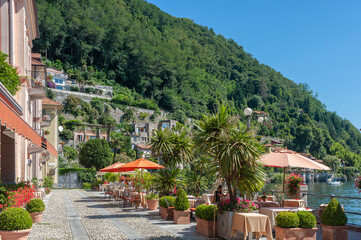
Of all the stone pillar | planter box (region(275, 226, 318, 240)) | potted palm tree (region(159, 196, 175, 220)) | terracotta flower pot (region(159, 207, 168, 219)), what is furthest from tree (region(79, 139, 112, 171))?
planter box (region(275, 226, 318, 240))

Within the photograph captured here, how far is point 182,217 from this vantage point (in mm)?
12383

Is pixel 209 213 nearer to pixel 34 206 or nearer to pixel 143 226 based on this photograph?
pixel 143 226

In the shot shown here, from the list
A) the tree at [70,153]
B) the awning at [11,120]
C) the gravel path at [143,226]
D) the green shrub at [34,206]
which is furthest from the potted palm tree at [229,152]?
the tree at [70,153]

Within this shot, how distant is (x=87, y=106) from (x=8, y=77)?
73.8 metres

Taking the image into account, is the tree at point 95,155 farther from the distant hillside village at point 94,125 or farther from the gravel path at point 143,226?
the gravel path at point 143,226

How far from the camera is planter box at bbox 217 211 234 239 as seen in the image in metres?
9.30

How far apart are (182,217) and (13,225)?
625 centimetres

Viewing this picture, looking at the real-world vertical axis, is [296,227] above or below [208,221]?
above

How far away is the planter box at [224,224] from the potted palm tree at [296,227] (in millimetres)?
1223

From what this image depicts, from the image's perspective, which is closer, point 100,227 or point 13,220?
point 13,220

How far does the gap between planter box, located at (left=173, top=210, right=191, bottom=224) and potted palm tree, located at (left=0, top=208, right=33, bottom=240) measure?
587cm

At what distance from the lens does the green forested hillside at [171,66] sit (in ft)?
363

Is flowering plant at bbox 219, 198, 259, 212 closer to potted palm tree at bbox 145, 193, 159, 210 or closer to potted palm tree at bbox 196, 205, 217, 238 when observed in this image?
potted palm tree at bbox 196, 205, 217, 238

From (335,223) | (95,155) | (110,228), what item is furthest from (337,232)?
(95,155)
